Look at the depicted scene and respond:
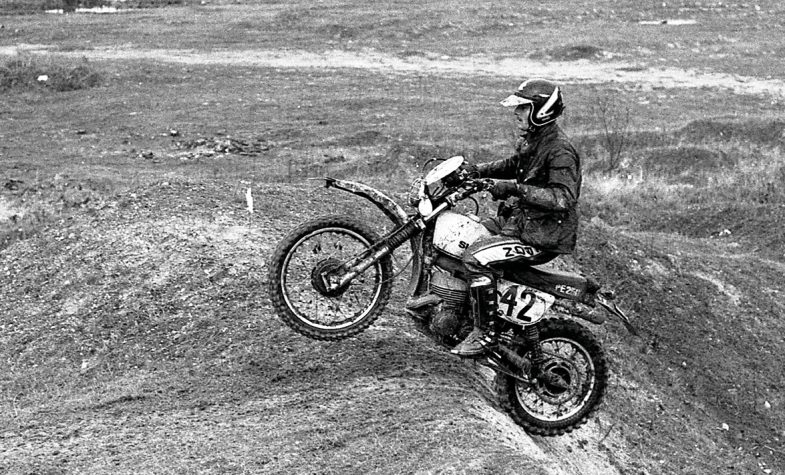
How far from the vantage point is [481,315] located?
7328 millimetres

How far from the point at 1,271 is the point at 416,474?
5.97 metres

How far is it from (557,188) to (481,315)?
1193 millimetres

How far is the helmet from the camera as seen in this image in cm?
695

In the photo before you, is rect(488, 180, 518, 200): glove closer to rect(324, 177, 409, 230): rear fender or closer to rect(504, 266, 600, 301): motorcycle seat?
rect(504, 266, 600, 301): motorcycle seat

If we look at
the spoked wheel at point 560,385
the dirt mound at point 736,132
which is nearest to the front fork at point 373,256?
the spoked wheel at point 560,385

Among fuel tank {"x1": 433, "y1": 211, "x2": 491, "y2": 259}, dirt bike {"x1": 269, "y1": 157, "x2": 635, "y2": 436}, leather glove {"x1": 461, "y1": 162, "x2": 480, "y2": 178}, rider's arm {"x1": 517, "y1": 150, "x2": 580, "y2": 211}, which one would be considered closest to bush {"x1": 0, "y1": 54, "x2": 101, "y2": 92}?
dirt bike {"x1": 269, "y1": 157, "x2": 635, "y2": 436}

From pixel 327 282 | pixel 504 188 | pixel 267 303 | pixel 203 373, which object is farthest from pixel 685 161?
pixel 203 373

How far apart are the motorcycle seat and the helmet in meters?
1.22

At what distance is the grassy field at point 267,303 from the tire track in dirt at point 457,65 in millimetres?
3516

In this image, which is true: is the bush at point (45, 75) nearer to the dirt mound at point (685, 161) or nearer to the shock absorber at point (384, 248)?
the dirt mound at point (685, 161)

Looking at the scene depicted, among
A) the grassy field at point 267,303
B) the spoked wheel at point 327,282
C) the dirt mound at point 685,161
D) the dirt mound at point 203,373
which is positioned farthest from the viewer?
the dirt mound at point 685,161

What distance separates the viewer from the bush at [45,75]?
30.6m

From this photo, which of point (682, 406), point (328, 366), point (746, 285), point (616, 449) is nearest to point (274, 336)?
point (328, 366)

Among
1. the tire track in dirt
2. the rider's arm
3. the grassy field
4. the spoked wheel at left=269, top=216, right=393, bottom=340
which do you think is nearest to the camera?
the grassy field
